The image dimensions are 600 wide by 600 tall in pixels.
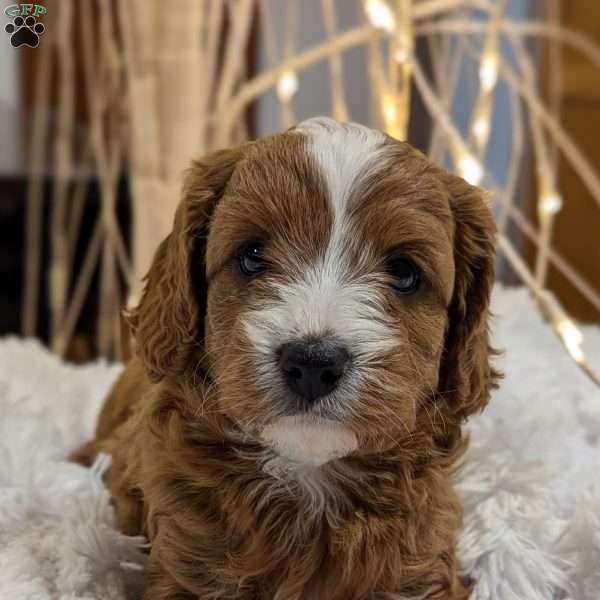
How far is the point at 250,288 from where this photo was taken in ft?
5.15

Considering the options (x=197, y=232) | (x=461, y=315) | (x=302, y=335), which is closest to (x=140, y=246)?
(x=197, y=232)

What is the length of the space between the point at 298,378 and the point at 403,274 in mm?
309

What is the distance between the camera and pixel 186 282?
1.69 m

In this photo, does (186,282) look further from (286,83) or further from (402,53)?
(286,83)

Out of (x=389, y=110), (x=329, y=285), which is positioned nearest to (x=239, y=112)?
(x=389, y=110)

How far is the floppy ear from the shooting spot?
1691 millimetres

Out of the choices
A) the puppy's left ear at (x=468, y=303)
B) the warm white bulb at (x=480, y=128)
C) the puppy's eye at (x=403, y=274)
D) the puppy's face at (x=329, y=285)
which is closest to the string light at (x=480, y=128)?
the warm white bulb at (x=480, y=128)

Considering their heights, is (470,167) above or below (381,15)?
below

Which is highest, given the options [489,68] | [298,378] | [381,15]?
[381,15]

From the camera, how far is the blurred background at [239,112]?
2775mm

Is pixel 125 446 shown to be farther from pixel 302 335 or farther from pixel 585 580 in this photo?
pixel 585 580

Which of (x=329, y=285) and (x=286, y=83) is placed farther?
(x=286, y=83)

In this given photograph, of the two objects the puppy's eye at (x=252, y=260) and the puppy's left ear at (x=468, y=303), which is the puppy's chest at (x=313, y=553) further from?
the puppy's eye at (x=252, y=260)

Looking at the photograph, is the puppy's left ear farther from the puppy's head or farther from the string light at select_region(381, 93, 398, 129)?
the string light at select_region(381, 93, 398, 129)
